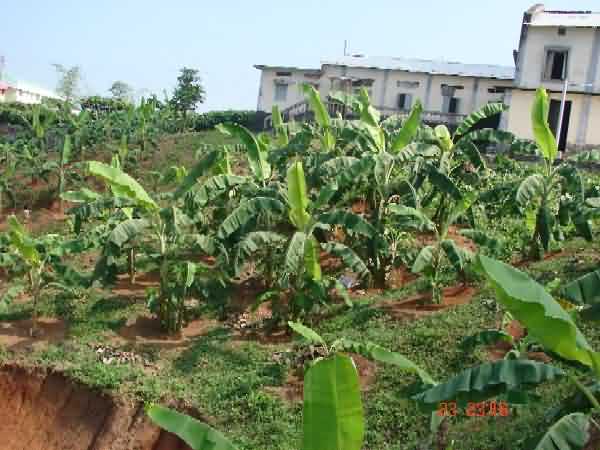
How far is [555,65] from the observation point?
88.7 feet

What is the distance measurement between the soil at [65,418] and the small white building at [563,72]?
69.3 feet

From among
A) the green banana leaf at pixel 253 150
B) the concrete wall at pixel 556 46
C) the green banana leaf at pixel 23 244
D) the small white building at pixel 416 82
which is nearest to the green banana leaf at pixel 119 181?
the green banana leaf at pixel 23 244

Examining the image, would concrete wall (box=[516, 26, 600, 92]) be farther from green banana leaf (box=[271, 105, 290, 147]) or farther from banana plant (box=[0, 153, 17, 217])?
banana plant (box=[0, 153, 17, 217])

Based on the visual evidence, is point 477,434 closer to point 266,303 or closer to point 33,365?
point 266,303

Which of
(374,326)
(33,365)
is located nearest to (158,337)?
(33,365)

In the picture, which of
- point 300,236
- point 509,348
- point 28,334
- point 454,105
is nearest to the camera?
point 509,348

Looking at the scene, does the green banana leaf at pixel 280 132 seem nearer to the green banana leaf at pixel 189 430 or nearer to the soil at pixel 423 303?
the soil at pixel 423 303

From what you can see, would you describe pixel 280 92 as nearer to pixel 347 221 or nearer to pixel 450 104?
pixel 450 104

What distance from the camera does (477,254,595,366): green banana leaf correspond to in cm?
392

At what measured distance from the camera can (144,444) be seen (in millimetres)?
8656

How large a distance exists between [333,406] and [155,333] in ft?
24.3

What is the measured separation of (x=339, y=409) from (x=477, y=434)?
345 centimetres

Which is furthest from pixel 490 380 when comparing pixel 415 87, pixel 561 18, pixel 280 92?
pixel 280 92

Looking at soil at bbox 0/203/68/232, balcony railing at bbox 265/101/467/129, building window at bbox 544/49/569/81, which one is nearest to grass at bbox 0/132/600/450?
soil at bbox 0/203/68/232
